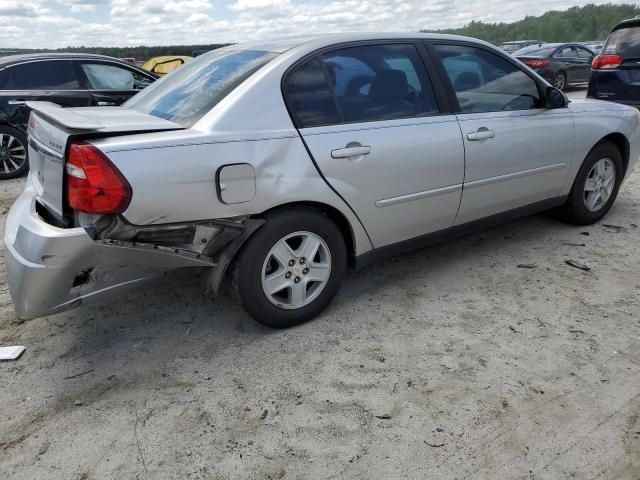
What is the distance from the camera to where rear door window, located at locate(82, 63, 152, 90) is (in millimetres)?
7426

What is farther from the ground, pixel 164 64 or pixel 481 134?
pixel 481 134

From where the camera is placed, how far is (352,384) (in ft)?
8.55

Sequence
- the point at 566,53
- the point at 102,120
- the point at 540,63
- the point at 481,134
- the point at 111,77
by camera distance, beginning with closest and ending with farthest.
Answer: the point at 102,120
the point at 481,134
the point at 111,77
the point at 540,63
the point at 566,53

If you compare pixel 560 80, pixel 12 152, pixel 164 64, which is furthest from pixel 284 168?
pixel 560 80

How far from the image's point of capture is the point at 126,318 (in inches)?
130

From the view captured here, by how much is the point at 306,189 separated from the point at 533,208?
2167 millimetres

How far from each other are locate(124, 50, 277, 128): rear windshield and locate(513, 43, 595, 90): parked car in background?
1310cm

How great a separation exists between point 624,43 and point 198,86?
264 inches

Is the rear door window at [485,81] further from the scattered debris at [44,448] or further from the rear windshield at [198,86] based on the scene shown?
the scattered debris at [44,448]

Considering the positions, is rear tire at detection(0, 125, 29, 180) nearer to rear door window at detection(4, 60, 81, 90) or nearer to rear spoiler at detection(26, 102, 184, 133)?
rear door window at detection(4, 60, 81, 90)

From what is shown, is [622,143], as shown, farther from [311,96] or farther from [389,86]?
[311,96]

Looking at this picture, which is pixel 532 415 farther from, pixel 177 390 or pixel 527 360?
pixel 177 390

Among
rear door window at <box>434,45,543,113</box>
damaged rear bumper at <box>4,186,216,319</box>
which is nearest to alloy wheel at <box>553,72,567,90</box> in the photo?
rear door window at <box>434,45,543,113</box>

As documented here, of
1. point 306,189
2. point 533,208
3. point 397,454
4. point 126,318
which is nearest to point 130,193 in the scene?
point 306,189
